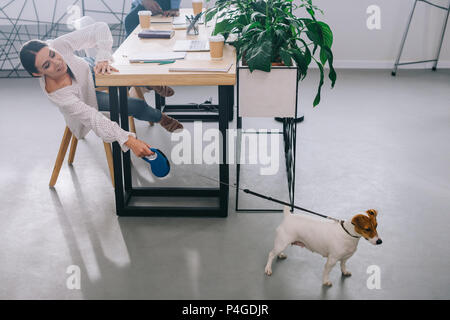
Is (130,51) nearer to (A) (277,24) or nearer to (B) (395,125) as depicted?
(A) (277,24)

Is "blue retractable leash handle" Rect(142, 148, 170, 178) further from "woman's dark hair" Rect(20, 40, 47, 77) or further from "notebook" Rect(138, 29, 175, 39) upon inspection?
"notebook" Rect(138, 29, 175, 39)

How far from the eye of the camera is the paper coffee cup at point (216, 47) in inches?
99.3

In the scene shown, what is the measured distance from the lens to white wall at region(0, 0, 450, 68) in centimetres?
494

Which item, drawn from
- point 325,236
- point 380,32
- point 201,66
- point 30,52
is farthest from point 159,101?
point 380,32

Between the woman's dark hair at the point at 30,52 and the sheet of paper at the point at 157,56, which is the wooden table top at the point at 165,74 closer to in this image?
the sheet of paper at the point at 157,56

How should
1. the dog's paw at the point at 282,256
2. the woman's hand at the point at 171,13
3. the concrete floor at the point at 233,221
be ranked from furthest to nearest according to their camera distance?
the woman's hand at the point at 171,13, the dog's paw at the point at 282,256, the concrete floor at the point at 233,221

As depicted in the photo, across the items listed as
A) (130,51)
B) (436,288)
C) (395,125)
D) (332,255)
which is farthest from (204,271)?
(395,125)

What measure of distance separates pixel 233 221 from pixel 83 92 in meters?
0.96

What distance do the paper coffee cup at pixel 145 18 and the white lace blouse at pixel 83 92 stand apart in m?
0.56

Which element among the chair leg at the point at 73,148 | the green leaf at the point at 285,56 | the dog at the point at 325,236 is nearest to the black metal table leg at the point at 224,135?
the green leaf at the point at 285,56

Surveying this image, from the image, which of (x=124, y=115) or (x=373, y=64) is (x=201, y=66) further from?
(x=373, y=64)

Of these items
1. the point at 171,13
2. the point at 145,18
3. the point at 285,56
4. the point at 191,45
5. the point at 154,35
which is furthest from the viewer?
the point at 171,13

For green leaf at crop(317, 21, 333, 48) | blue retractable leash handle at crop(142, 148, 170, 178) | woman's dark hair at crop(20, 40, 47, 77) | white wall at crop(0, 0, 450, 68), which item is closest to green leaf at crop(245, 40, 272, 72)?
green leaf at crop(317, 21, 333, 48)

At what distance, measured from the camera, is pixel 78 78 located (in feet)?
8.41
